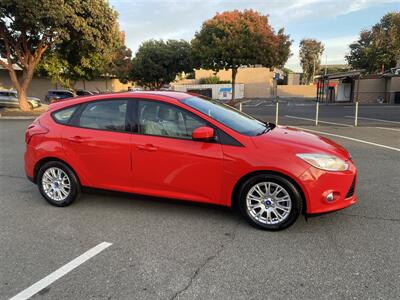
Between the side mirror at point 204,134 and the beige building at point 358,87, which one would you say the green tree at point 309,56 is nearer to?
the beige building at point 358,87

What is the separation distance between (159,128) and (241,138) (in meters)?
1.04

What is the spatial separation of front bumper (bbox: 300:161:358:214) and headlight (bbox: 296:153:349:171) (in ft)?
0.17

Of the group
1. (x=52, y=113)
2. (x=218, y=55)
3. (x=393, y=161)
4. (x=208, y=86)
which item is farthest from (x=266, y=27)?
(x=52, y=113)

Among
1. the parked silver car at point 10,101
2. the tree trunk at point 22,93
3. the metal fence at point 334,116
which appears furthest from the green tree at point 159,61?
the metal fence at point 334,116

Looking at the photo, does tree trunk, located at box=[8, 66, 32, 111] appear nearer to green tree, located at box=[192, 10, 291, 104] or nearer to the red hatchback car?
green tree, located at box=[192, 10, 291, 104]

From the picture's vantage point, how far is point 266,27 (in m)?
29.8

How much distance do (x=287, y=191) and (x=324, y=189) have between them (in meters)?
0.39

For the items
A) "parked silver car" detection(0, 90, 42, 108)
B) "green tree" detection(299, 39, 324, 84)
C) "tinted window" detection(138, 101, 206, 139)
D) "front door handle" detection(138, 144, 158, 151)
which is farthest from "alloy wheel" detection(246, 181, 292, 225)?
"green tree" detection(299, 39, 324, 84)

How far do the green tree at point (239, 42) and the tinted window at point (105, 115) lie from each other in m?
24.9

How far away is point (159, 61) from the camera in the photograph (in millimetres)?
44781

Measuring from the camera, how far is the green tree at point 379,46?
50594 mm

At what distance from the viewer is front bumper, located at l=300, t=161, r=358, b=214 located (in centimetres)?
393

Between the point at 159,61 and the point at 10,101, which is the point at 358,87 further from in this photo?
the point at 10,101

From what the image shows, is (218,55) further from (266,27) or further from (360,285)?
(360,285)
